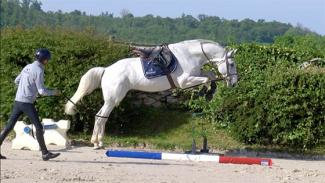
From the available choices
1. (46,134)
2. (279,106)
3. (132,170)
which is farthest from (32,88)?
(279,106)

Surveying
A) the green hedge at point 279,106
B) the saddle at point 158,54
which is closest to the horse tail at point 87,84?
the saddle at point 158,54

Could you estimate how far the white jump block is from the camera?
13070mm

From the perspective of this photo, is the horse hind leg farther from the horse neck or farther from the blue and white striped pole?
the blue and white striped pole

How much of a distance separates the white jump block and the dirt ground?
0.26 meters

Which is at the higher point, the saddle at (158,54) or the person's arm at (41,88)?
the saddle at (158,54)

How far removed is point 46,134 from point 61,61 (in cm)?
208

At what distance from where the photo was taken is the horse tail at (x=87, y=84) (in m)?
13.4

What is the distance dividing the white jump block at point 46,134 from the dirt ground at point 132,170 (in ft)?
0.84

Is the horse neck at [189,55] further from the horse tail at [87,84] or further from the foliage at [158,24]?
the foliage at [158,24]

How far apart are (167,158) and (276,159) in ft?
9.81

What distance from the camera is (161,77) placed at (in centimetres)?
1310

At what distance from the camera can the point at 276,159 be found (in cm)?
1348

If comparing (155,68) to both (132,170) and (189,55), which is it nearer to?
(189,55)

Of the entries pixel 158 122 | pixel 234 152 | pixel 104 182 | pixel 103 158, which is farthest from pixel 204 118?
pixel 104 182
